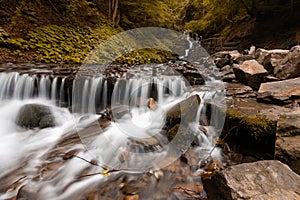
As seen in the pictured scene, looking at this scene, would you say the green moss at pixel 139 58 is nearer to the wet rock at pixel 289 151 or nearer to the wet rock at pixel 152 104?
the wet rock at pixel 152 104

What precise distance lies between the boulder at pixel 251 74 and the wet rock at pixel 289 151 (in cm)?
334

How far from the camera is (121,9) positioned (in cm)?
1448

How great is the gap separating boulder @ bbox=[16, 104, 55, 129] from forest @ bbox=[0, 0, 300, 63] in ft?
10.8

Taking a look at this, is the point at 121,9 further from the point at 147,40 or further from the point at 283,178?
the point at 283,178

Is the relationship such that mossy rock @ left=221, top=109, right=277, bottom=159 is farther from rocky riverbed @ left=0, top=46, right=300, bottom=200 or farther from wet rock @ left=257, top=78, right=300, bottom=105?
wet rock @ left=257, top=78, right=300, bottom=105

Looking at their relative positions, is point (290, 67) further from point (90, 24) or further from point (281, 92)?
point (90, 24)

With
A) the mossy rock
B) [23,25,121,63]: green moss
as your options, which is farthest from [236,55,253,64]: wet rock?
[23,25,121,63]: green moss

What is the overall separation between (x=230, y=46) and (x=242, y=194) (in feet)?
45.1

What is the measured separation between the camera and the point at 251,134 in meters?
3.11

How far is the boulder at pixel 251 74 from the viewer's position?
204 inches

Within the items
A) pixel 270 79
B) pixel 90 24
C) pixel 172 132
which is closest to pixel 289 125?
pixel 172 132

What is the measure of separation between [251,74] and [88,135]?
4630 millimetres

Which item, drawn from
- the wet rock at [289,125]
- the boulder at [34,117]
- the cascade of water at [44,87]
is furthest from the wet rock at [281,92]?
the cascade of water at [44,87]

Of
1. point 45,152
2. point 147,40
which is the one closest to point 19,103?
point 45,152
